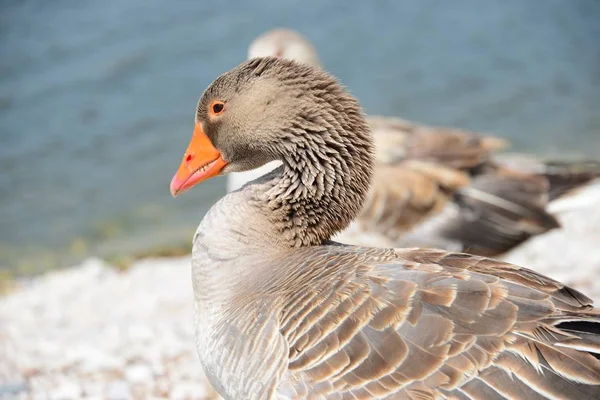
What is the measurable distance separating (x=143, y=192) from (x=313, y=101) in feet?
25.8

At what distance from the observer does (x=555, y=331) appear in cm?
321

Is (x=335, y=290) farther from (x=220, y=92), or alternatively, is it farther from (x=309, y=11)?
(x=309, y=11)

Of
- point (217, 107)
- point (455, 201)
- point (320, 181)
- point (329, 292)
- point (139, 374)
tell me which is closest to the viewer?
point (329, 292)

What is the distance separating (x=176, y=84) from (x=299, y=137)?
9.98 meters

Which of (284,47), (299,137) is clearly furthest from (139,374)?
(284,47)

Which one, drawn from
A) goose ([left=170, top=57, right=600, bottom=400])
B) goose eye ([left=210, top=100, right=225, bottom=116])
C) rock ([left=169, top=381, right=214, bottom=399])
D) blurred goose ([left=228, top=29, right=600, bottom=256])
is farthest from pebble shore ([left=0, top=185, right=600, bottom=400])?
goose eye ([left=210, top=100, right=225, bottom=116])

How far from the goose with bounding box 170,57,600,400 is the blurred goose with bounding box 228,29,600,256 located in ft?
9.17

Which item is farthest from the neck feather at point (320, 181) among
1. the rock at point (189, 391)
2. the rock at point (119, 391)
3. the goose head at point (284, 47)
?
the goose head at point (284, 47)

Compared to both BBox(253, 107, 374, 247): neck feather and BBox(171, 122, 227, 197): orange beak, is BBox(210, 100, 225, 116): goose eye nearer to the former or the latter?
BBox(171, 122, 227, 197): orange beak

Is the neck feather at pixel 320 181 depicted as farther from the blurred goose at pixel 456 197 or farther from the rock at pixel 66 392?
the blurred goose at pixel 456 197

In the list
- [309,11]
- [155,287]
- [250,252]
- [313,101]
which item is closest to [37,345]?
[155,287]

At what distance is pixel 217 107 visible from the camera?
4.14 metres

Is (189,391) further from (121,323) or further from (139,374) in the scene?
(121,323)

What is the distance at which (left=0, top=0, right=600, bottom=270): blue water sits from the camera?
36.7 feet
